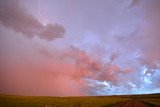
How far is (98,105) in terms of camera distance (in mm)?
48188

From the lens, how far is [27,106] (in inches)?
1458

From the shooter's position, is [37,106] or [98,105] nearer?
[37,106]

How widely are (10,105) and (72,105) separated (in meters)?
11.8

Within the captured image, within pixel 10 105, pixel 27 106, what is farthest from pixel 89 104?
pixel 10 105

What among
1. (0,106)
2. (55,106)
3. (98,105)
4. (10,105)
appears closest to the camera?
(0,106)

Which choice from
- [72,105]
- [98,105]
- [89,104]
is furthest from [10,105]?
[98,105]

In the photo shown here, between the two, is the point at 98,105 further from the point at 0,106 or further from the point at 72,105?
the point at 0,106

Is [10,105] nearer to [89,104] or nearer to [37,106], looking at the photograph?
[37,106]

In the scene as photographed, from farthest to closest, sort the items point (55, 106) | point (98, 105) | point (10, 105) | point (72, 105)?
point (98, 105)
point (72, 105)
point (55, 106)
point (10, 105)

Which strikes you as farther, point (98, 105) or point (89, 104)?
point (98, 105)

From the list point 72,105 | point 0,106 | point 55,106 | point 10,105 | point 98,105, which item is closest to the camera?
point 0,106

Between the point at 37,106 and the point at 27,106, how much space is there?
154cm

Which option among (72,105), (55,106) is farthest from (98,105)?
(55,106)

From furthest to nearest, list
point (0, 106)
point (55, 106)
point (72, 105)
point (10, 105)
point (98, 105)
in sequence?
point (98, 105), point (72, 105), point (55, 106), point (10, 105), point (0, 106)
